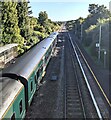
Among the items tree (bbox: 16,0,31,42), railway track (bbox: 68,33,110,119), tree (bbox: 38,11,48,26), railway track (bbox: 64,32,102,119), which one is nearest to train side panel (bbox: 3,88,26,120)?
railway track (bbox: 64,32,102,119)

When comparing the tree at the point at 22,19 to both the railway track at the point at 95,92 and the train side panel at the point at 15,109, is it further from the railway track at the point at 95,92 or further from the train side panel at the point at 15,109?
the train side panel at the point at 15,109

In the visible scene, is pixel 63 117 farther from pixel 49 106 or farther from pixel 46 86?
pixel 46 86

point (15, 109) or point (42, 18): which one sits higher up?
point (42, 18)

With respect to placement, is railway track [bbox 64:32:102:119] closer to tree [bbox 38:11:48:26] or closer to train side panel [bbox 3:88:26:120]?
train side panel [bbox 3:88:26:120]

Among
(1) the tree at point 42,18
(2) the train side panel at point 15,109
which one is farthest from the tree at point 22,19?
(1) the tree at point 42,18

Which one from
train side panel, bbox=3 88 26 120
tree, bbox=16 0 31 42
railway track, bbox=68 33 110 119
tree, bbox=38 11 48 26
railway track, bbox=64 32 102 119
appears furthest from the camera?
tree, bbox=38 11 48 26

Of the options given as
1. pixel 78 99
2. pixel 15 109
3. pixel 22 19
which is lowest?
pixel 78 99

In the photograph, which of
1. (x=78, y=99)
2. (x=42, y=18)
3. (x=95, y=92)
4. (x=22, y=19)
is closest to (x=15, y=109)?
(x=78, y=99)

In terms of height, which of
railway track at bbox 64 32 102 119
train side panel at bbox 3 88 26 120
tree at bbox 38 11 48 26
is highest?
tree at bbox 38 11 48 26

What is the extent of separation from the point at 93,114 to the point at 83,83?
721 centimetres

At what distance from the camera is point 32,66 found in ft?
49.5

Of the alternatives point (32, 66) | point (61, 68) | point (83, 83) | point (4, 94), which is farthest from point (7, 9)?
point (4, 94)

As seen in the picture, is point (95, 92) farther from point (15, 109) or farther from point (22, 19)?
point (22, 19)

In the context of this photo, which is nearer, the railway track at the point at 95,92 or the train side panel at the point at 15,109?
the train side panel at the point at 15,109
